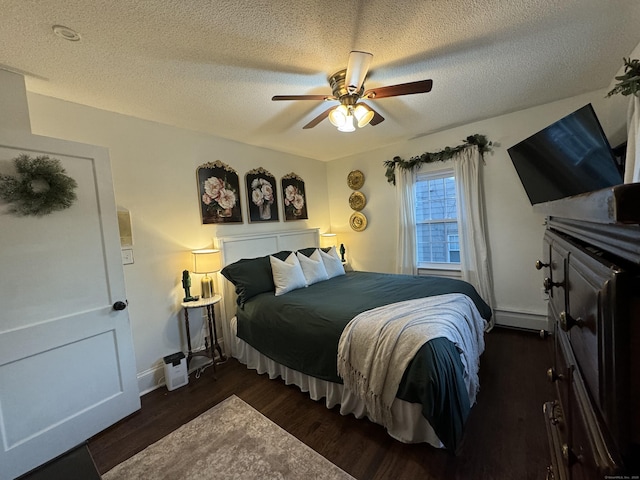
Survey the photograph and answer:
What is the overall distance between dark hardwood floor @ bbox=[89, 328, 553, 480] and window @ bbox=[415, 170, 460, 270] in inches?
53.3

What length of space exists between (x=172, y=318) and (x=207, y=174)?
1.64 m

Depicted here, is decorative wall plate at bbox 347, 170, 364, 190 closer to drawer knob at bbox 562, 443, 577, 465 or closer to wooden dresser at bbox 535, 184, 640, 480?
wooden dresser at bbox 535, 184, 640, 480

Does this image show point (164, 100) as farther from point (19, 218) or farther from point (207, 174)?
point (19, 218)

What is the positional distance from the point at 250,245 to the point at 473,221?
112 inches

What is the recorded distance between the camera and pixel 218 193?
3205 millimetres

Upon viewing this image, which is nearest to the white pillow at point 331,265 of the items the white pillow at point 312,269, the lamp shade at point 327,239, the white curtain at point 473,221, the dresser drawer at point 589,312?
the white pillow at point 312,269

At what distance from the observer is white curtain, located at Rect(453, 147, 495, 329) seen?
129 inches

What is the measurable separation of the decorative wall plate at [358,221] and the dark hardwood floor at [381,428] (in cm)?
244

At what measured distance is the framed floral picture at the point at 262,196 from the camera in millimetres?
3568

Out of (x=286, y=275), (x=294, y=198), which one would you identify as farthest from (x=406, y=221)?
(x=286, y=275)

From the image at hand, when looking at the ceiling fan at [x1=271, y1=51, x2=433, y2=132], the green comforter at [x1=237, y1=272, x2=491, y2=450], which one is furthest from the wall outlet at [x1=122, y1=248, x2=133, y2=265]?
the ceiling fan at [x1=271, y1=51, x2=433, y2=132]

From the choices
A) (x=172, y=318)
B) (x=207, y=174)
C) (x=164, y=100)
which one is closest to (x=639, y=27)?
(x=164, y=100)

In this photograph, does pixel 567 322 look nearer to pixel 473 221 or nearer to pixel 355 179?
pixel 473 221

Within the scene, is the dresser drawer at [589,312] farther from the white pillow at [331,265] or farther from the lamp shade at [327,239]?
the lamp shade at [327,239]
